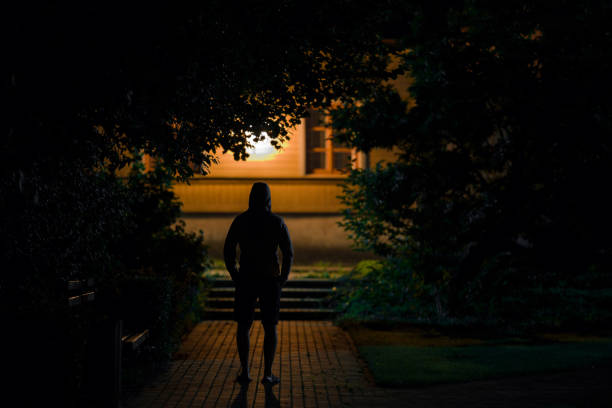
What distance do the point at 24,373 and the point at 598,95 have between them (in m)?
9.01

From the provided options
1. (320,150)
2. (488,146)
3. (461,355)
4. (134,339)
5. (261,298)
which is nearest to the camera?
(261,298)

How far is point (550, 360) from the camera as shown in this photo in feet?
27.1

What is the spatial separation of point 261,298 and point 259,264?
15.0 inches

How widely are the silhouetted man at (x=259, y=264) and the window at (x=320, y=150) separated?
35.6 feet

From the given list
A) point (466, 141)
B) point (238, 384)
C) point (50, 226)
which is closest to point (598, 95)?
point (466, 141)

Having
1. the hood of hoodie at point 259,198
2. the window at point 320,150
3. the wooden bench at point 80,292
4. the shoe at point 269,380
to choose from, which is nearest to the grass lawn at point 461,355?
the shoe at point 269,380

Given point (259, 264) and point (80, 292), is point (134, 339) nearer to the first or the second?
point (80, 292)

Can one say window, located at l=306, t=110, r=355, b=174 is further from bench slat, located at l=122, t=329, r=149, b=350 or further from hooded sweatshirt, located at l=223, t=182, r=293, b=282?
hooded sweatshirt, located at l=223, t=182, r=293, b=282

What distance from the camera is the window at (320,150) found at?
17656 mm

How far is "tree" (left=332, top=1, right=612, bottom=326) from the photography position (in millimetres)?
10188

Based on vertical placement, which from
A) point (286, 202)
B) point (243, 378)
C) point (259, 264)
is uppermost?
point (286, 202)

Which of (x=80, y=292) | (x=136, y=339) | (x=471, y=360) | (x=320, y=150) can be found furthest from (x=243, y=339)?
(x=320, y=150)

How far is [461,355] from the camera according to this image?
8.66 m

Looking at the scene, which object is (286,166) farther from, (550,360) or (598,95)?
(550,360)
